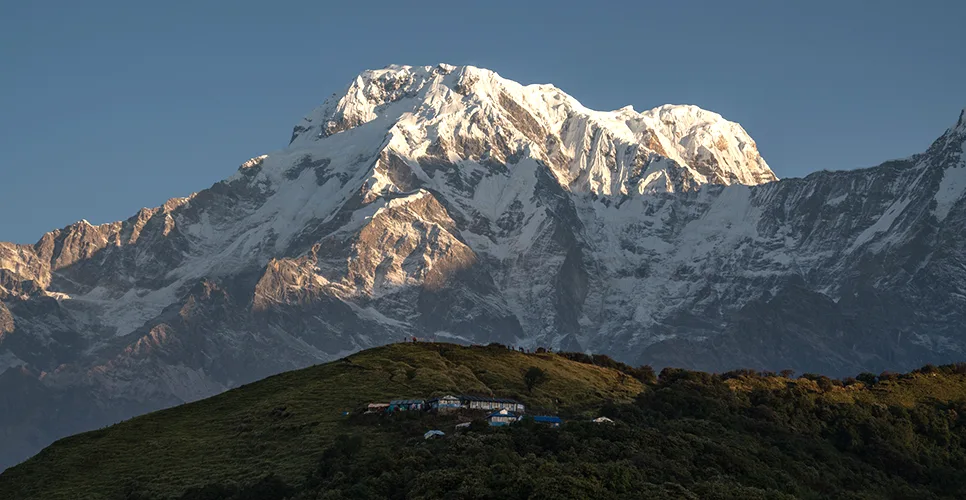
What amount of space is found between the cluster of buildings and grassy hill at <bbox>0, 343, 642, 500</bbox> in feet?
18.3

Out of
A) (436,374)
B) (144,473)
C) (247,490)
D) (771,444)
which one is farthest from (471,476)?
(436,374)

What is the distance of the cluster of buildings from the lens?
15850cm

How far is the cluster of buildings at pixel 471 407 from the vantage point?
520ft

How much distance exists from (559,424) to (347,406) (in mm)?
29787

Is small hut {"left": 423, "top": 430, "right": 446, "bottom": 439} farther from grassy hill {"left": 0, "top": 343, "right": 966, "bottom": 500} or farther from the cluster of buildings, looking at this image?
the cluster of buildings

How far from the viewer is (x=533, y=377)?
622 ft

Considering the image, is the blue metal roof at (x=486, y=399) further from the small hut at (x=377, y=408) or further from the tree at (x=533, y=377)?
the tree at (x=533, y=377)

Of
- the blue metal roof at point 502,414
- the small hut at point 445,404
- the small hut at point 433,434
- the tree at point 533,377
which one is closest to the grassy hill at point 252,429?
the tree at point 533,377

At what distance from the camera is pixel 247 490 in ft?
439

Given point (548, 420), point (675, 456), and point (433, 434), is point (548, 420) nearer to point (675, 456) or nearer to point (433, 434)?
point (433, 434)

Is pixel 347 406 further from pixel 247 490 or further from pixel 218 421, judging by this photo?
pixel 247 490

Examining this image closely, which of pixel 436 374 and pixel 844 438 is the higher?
pixel 436 374

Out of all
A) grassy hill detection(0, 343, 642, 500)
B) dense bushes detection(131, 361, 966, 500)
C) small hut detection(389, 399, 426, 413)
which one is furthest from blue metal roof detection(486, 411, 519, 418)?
grassy hill detection(0, 343, 642, 500)

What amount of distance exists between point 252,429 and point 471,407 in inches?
1019
